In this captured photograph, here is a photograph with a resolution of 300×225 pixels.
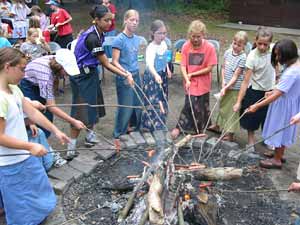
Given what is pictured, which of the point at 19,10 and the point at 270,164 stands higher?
the point at 19,10

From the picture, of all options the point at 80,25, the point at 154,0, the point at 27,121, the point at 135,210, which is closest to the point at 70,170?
the point at 27,121

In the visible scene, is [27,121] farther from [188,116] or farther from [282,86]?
[282,86]

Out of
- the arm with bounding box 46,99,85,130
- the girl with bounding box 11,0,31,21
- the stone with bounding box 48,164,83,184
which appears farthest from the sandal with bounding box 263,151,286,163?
the girl with bounding box 11,0,31,21

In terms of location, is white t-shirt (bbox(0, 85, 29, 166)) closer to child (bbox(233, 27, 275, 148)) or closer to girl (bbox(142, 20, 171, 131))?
girl (bbox(142, 20, 171, 131))

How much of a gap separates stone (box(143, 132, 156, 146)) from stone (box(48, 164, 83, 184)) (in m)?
1.18

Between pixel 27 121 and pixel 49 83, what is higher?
pixel 49 83

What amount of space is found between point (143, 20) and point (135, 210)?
1349 centimetres

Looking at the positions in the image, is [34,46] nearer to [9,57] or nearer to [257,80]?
[9,57]

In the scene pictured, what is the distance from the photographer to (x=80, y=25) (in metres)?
16.0

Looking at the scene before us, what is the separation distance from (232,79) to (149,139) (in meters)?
1.44

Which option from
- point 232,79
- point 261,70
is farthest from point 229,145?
point 261,70

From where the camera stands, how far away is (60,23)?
880 centimetres

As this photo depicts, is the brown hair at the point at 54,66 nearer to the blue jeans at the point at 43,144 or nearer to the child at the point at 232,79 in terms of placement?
the blue jeans at the point at 43,144

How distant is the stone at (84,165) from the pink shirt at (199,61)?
179 cm
